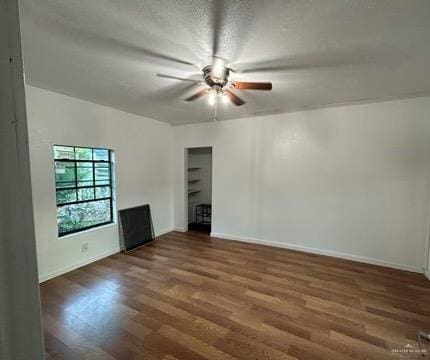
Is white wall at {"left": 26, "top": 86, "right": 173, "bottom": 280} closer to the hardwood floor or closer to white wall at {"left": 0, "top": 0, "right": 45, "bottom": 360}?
the hardwood floor

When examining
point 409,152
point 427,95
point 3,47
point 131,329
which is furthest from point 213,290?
point 427,95

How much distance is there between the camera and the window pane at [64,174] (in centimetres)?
282

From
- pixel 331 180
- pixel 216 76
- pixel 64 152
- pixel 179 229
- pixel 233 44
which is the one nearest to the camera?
pixel 233 44

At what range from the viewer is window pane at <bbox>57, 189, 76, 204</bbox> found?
2.85m

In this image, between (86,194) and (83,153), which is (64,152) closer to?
(83,153)

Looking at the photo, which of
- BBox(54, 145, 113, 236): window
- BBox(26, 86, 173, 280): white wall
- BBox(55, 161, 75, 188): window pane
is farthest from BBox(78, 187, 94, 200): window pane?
BBox(26, 86, 173, 280): white wall

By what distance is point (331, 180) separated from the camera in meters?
3.35

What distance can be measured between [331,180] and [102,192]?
155 inches

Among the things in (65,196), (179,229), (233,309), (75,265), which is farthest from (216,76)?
(179,229)

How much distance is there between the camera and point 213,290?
2453mm

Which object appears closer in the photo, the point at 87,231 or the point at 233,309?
the point at 233,309

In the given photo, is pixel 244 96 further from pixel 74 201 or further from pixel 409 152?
pixel 74 201

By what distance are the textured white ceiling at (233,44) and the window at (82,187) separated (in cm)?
98

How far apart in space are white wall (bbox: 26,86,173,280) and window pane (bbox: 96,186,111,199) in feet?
0.61
